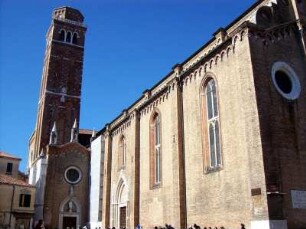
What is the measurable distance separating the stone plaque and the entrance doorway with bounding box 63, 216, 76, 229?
828 inches

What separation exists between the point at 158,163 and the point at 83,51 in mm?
23922

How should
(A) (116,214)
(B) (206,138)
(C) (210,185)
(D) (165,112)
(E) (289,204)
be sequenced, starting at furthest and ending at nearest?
(A) (116,214), (D) (165,112), (B) (206,138), (C) (210,185), (E) (289,204)

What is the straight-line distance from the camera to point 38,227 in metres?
10.3

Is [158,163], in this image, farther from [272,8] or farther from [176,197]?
[272,8]

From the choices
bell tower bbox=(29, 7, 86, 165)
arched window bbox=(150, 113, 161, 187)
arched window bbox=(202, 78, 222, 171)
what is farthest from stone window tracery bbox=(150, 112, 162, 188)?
bell tower bbox=(29, 7, 86, 165)

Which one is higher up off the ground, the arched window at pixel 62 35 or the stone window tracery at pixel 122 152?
the arched window at pixel 62 35

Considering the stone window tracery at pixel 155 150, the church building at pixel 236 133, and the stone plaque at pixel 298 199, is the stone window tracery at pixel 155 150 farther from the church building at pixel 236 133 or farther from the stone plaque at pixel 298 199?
the stone plaque at pixel 298 199

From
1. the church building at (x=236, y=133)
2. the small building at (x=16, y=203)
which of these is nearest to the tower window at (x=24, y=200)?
the small building at (x=16, y=203)

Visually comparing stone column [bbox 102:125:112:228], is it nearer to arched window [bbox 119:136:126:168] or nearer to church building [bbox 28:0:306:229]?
church building [bbox 28:0:306:229]

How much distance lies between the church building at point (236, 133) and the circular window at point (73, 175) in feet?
31.1

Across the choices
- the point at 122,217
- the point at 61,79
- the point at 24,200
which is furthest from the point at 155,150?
the point at 61,79

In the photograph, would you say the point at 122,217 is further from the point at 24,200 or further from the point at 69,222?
the point at 24,200

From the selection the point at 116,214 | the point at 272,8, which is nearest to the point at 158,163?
the point at 116,214

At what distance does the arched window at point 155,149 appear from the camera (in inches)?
837
